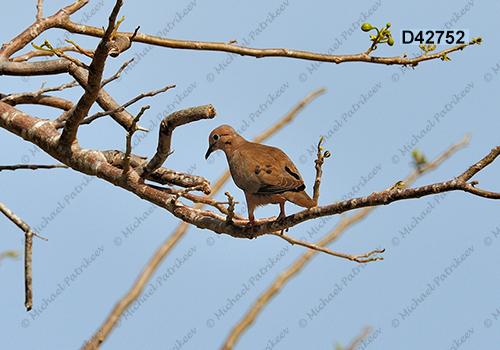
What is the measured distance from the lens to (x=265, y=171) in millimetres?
5906

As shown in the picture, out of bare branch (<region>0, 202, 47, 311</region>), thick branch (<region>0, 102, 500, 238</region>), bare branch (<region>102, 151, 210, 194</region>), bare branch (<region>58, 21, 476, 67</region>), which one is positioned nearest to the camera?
thick branch (<region>0, 102, 500, 238</region>)

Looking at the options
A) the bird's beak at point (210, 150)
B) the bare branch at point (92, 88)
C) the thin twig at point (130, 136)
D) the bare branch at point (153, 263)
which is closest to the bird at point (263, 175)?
the bird's beak at point (210, 150)

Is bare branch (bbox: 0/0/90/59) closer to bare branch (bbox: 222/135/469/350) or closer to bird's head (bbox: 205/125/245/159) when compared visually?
bird's head (bbox: 205/125/245/159)

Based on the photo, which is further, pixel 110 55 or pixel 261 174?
pixel 261 174

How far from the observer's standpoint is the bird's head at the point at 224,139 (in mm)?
6910

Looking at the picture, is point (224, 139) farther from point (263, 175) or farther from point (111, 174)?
point (111, 174)

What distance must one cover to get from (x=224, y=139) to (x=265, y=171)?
1226 mm

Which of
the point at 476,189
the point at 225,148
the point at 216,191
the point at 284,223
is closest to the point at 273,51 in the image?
the point at 225,148

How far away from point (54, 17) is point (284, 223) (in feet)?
13.7

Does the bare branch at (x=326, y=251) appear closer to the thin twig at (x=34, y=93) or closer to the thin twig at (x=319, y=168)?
the thin twig at (x=319, y=168)

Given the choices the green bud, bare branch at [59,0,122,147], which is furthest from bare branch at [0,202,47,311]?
the green bud

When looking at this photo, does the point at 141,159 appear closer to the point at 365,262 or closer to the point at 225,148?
the point at 225,148

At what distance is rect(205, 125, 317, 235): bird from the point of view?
546 centimetres

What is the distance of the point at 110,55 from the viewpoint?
4734 millimetres
